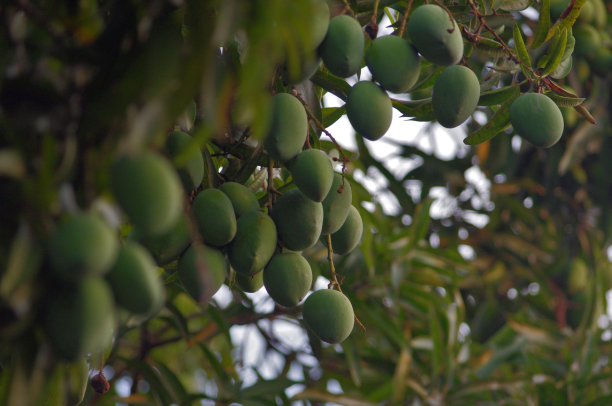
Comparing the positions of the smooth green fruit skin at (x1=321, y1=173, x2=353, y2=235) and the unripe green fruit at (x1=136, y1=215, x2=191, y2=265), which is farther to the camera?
the smooth green fruit skin at (x1=321, y1=173, x2=353, y2=235)

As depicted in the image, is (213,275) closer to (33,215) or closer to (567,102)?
(33,215)

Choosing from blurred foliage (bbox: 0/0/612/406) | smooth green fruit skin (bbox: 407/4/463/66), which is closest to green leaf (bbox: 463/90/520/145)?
blurred foliage (bbox: 0/0/612/406)

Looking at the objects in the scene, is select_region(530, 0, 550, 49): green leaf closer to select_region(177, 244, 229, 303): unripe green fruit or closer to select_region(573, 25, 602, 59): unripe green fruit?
select_region(177, 244, 229, 303): unripe green fruit

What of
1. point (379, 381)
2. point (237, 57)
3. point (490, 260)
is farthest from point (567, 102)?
point (490, 260)

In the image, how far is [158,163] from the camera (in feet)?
1.67

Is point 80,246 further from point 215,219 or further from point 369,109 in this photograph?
point 369,109

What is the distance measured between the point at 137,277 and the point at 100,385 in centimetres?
50

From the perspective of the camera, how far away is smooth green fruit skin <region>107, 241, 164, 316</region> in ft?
1.79

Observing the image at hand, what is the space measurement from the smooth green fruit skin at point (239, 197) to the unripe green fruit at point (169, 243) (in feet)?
0.32

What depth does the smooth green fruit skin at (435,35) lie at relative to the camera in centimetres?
84

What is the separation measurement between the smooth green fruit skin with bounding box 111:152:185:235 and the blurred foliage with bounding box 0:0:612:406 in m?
0.01

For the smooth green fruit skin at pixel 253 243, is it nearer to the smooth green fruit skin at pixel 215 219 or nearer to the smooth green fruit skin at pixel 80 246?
the smooth green fruit skin at pixel 215 219

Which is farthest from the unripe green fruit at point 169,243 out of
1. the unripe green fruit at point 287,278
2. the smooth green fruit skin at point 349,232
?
the smooth green fruit skin at point 349,232

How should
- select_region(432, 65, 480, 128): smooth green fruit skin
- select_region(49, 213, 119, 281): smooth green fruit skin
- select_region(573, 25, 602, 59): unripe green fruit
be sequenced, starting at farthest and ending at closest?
1. select_region(573, 25, 602, 59): unripe green fruit
2. select_region(432, 65, 480, 128): smooth green fruit skin
3. select_region(49, 213, 119, 281): smooth green fruit skin
